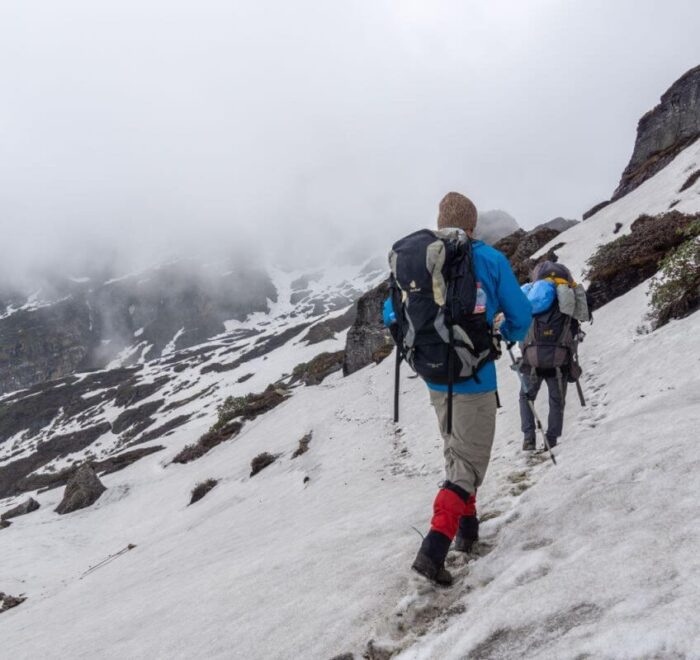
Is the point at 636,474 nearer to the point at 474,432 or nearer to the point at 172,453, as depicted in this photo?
the point at 474,432

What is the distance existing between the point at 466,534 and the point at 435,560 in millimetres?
696

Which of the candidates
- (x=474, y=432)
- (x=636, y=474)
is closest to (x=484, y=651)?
(x=474, y=432)

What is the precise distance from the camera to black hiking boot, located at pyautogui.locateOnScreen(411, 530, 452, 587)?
3588mm

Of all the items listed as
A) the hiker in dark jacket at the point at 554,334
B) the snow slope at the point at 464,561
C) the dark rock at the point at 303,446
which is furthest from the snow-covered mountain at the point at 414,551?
the hiker in dark jacket at the point at 554,334

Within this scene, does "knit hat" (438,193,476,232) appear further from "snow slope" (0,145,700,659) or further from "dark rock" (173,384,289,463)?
"dark rock" (173,384,289,463)

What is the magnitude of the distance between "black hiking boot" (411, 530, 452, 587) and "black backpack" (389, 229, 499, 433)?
3.01 ft

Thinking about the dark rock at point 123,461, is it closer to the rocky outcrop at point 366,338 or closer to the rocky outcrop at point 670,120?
the rocky outcrop at point 366,338

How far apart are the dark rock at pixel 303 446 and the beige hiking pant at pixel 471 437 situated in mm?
13661

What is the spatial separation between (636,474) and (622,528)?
3.08ft

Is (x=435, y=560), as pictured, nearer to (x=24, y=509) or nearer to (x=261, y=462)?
(x=261, y=462)

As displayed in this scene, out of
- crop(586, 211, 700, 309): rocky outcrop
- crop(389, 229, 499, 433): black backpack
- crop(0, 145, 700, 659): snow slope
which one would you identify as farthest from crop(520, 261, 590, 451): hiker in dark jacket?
crop(586, 211, 700, 309): rocky outcrop

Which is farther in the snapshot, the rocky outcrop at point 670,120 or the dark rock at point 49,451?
the dark rock at point 49,451

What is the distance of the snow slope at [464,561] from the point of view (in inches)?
104

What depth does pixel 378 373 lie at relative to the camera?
82.9ft
